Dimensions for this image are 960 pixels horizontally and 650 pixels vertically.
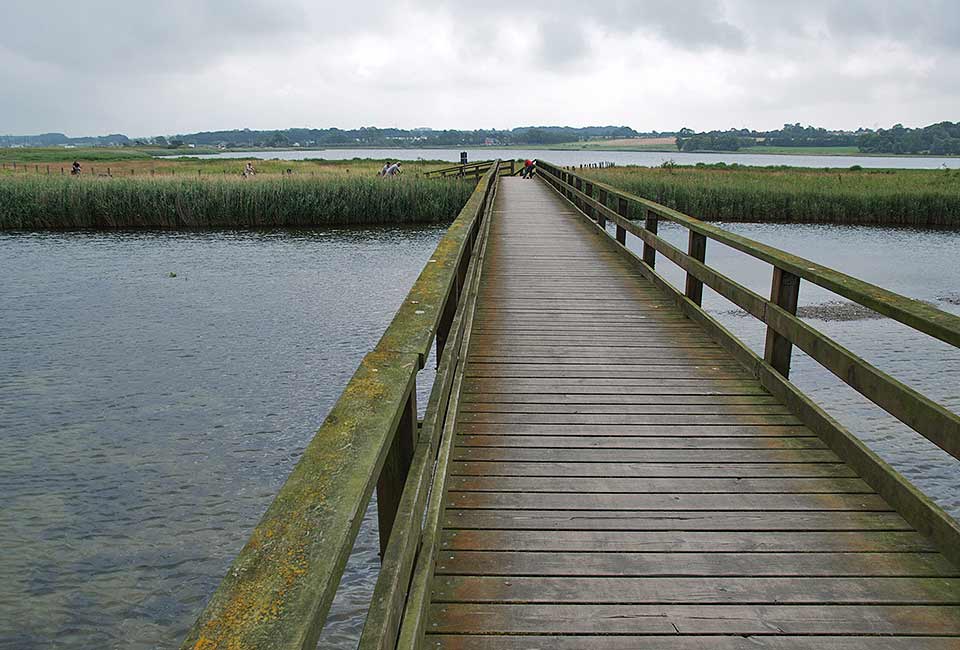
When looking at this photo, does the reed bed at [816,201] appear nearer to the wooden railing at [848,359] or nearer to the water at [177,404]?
the water at [177,404]

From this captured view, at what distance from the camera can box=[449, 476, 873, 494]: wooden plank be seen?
11.8ft

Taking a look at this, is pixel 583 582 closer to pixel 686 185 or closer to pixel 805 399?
pixel 805 399

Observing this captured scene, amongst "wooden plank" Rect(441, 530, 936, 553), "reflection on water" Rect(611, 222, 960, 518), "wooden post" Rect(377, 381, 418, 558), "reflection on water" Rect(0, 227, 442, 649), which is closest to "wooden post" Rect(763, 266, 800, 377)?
"wooden plank" Rect(441, 530, 936, 553)

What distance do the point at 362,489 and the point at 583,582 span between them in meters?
1.56

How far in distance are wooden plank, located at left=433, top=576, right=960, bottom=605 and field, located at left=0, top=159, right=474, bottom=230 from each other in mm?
27161

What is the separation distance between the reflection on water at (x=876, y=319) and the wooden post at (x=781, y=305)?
10.2ft

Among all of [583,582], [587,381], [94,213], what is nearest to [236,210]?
[94,213]

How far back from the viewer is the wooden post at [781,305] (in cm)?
467

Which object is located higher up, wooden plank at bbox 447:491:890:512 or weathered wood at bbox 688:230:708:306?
weathered wood at bbox 688:230:708:306

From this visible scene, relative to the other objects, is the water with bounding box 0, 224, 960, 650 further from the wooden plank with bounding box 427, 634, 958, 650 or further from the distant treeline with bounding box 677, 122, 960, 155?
the distant treeline with bounding box 677, 122, 960, 155

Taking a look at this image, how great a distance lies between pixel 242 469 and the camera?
7.85 metres

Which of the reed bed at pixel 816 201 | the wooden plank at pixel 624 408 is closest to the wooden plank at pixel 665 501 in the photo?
the wooden plank at pixel 624 408

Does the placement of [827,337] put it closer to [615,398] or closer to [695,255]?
[615,398]

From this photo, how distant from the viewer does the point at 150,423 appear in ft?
29.5
